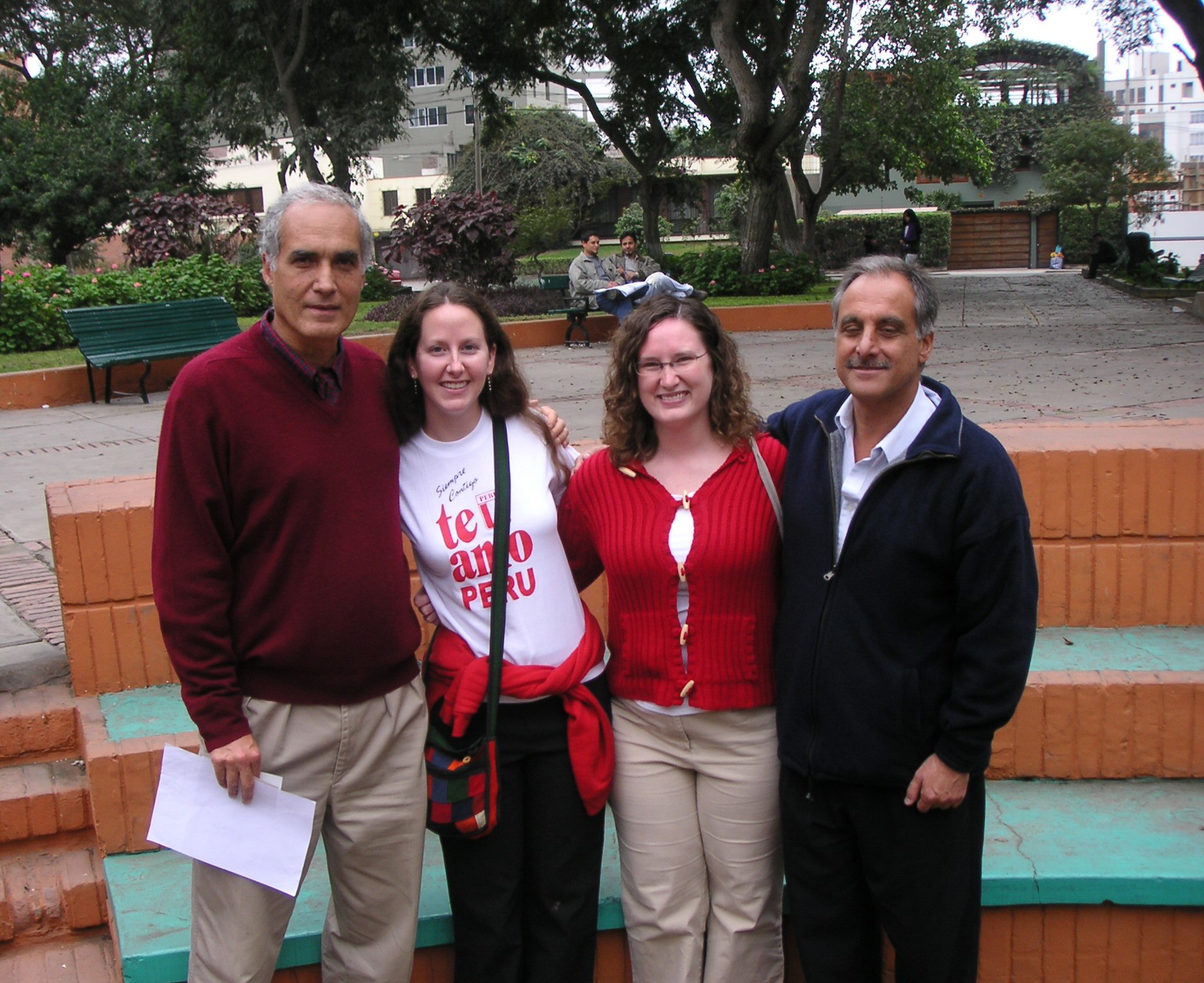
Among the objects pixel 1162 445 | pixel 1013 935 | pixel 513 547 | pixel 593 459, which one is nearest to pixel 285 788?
pixel 513 547

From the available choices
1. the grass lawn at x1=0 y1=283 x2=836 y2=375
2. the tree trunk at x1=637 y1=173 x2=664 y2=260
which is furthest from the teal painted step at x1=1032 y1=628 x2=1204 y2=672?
the tree trunk at x1=637 y1=173 x2=664 y2=260

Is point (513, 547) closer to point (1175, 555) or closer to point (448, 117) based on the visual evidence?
point (1175, 555)

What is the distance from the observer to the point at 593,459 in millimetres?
2646

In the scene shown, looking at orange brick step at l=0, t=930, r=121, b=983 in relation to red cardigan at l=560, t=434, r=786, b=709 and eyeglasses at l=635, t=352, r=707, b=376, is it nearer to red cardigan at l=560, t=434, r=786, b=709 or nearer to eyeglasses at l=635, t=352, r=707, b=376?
red cardigan at l=560, t=434, r=786, b=709

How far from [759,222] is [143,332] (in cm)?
1101

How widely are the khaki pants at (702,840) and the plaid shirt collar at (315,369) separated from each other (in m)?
0.99

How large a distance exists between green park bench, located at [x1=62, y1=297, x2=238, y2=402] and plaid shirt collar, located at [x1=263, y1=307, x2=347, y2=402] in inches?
329

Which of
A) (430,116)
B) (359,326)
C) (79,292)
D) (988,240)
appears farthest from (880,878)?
(430,116)

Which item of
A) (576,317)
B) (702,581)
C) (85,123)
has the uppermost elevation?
(85,123)

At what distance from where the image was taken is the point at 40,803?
11.8 ft

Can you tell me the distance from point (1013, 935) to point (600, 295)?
30.6ft

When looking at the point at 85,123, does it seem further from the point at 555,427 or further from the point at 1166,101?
the point at 1166,101

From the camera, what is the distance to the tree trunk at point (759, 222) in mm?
18188

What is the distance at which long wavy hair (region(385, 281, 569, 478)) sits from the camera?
2.51 m
